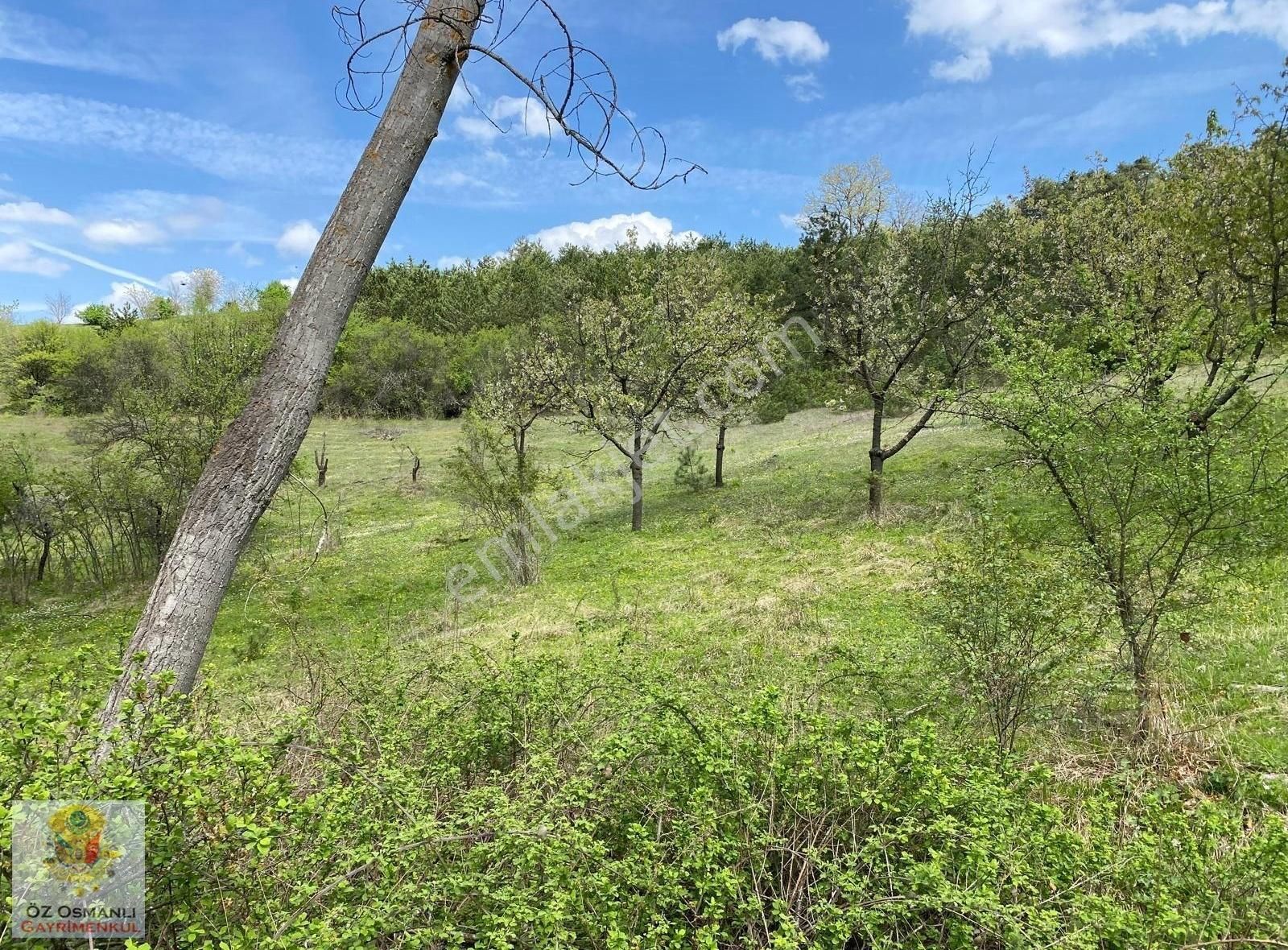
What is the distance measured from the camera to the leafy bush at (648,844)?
183 centimetres

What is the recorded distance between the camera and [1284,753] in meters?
4.00

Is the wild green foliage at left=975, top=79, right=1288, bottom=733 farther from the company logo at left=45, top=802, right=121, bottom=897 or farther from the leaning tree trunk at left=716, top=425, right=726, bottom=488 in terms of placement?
the leaning tree trunk at left=716, top=425, right=726, bottom=488

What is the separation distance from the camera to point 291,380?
2705mm

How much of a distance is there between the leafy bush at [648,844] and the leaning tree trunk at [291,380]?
33cm

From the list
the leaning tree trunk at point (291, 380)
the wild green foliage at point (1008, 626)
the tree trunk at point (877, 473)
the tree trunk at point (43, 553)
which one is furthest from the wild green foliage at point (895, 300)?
the tree trunk at point (43, 553)

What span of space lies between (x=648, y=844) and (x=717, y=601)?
7.87 m

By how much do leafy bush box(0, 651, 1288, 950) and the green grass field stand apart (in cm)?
45

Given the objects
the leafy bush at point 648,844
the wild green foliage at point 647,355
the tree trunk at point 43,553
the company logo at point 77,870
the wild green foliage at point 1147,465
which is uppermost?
the wild green foliage at point 647,355

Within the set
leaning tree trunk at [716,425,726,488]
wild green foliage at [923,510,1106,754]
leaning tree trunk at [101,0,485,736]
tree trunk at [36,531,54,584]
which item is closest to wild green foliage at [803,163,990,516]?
leaning tree trunk at [716,425,726,488]

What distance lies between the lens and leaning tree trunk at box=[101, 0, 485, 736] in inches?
98.7

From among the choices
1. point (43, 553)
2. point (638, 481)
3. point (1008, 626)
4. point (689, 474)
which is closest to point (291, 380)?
point (1008, 626)

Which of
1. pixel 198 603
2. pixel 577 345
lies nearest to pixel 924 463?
pixel 577 345

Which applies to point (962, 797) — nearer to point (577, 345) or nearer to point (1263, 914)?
point (1263, 914)

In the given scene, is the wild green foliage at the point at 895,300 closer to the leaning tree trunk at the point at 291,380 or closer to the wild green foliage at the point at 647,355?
the wild green foliage at the point at 647,355
